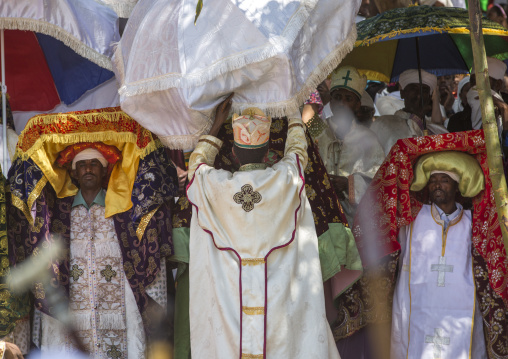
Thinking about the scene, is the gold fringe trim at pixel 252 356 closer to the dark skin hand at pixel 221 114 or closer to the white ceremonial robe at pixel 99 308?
the white ceremonial robe at pixel 99 308

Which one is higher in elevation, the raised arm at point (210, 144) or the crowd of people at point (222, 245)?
the raised arm at point (210, 144)

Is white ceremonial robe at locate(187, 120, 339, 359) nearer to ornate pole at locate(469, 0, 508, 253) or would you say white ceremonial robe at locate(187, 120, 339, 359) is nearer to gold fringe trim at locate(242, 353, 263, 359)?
gold fringe trim at locate(242, 353, 263, 359)

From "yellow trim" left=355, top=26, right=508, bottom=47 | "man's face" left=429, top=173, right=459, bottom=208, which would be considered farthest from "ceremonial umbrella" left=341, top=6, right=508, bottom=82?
"man's face" left=429, top=173, right=459, bottom=208

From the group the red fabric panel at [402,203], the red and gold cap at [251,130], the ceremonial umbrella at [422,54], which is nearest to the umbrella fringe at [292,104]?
the red and gold cap at [251,130]

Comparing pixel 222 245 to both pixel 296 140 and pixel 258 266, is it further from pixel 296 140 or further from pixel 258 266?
pixel 296 140

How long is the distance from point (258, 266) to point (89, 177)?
1667mm

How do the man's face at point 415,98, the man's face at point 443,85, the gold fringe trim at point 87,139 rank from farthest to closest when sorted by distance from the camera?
the man's face at point 443,85
the man's face at point 415,98
the gold fringe trim at point 87,139

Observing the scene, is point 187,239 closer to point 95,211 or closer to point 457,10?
point 95,211

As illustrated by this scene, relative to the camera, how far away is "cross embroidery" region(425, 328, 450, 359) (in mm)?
6750

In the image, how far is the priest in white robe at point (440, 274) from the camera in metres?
6.76

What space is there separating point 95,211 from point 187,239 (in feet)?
2.62

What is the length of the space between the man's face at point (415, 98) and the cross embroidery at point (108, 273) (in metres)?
3.27

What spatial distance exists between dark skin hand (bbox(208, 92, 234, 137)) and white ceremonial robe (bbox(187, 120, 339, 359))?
0.99 ft

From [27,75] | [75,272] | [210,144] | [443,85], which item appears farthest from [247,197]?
[443,85]
